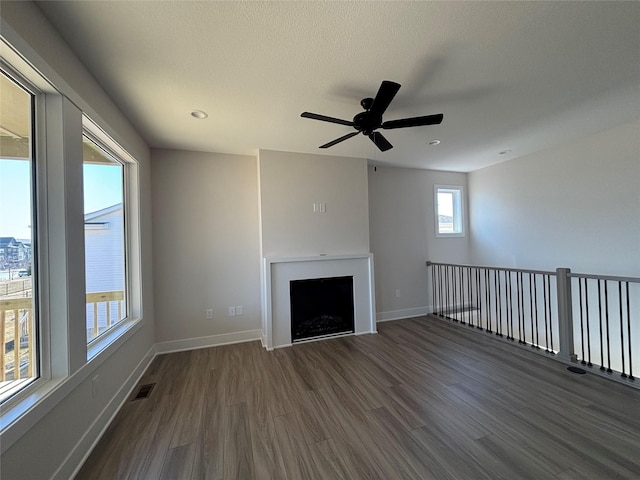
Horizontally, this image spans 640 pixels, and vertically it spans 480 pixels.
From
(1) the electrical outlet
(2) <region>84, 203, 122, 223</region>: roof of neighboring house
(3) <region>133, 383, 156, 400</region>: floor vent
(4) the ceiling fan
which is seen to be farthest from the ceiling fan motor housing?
(3) <region>133, 383, 156, 400</region>: floor vent

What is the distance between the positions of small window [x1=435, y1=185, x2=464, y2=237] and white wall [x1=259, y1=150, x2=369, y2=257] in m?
1.81

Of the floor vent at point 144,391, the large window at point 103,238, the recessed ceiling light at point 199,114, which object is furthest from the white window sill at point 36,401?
the recessed ceiling light at point 199,114

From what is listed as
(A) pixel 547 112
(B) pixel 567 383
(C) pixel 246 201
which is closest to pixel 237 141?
(C) pixel 246 201

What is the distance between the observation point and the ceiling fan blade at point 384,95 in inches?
65.4

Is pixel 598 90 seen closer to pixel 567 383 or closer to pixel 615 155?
pixel 615 155

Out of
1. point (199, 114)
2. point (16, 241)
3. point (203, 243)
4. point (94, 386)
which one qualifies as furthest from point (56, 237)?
point (203, 243)

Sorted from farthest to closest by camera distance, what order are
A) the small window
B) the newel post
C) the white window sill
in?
the small window → the newel post → the white window sill

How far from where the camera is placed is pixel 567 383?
232 centimetres

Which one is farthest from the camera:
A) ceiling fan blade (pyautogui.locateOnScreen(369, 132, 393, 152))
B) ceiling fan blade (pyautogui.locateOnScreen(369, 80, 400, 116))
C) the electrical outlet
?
ceiling fan blade (pyautogui.locateOnScreen(369, 132, 393, 152))

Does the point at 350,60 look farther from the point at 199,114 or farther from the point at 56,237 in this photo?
the point at 56,237

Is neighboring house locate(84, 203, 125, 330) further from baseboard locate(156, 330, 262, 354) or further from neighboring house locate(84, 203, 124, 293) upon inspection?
baseboard locate(156, 330, 262, 354)

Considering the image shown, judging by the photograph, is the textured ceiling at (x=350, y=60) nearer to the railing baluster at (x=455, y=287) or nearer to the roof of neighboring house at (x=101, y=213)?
the roof of neighboring house at (x=101, y=213)

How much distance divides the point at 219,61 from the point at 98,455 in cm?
277

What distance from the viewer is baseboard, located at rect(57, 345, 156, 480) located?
1.46 meters
